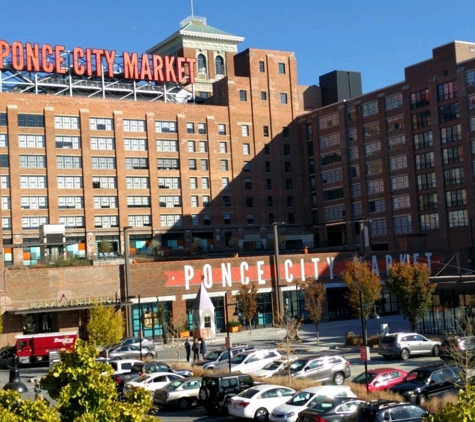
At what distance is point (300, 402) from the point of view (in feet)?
97.4

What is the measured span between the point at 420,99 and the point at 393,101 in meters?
4.49

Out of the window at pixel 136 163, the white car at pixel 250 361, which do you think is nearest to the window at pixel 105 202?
the window at pixel 136 163

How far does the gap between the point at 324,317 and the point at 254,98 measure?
133ft

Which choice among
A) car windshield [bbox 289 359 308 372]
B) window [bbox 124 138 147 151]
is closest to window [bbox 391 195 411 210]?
window [bbox 124 138 147 151]

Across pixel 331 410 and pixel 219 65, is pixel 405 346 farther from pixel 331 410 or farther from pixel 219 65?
pixel 219 65

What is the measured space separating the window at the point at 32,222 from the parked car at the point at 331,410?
69765mm

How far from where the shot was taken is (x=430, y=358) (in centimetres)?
4803

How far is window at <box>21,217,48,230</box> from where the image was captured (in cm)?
9206

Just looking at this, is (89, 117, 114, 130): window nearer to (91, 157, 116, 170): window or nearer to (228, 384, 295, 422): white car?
(91, 157, 116, 170): window

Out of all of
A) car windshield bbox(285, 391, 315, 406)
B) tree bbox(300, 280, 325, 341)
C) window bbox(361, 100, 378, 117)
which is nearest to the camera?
car windshield bbox(285, 391, 315, 406)

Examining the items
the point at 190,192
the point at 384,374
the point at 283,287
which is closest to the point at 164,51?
the point at 190,192

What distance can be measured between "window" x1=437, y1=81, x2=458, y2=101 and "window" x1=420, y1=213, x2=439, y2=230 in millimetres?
14356

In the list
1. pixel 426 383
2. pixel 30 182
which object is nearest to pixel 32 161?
pixel 30 182

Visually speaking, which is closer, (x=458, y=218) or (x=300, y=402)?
(x=300, y=402)
